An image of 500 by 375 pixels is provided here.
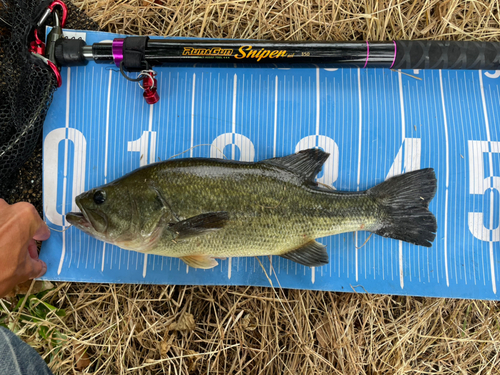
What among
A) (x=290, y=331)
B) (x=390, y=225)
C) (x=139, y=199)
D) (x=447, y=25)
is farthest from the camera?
(x=447, y=25)

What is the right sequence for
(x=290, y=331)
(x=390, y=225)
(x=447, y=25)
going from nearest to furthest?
(x=390, y=225) → (x=290, y=331) → (x=447, y=25)

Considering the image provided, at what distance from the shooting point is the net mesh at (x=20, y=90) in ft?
8.04

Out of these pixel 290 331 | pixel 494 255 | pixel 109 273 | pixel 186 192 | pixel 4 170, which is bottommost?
pixel 290 331

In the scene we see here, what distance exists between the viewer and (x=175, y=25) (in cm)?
276

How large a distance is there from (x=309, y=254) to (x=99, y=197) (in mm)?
1567

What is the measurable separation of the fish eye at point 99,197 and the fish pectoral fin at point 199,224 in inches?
20.3

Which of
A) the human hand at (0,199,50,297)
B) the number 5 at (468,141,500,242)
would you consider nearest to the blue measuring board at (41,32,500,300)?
the number 5 at (468,141,500,242)

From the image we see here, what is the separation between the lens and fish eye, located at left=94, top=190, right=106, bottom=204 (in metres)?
2.16

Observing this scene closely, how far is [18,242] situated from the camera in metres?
2.31

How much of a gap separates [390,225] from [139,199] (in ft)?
6.14

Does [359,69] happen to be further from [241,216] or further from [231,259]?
[231,259]

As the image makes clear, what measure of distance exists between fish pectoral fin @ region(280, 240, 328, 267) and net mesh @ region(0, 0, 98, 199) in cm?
226

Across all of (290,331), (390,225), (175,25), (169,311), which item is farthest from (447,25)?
(169,311)

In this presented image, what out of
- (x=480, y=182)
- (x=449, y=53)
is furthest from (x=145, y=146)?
(x=480, y=182)
